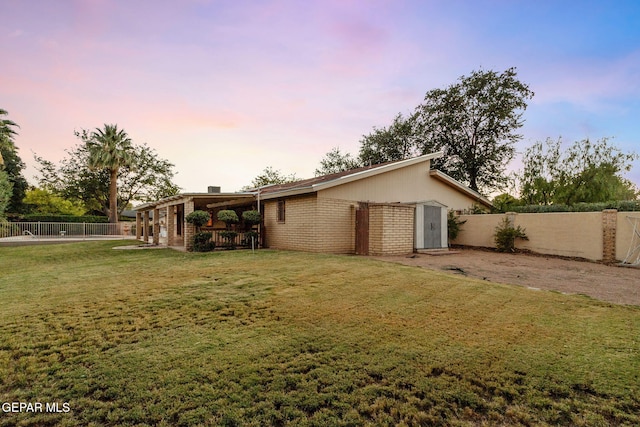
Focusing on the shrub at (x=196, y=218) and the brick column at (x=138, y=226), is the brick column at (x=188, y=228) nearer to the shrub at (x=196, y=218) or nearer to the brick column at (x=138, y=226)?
the shrub at (x=196, y=218)

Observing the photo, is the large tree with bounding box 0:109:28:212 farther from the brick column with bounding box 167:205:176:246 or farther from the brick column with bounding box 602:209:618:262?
the brick column with bounding box 602:209:618:262

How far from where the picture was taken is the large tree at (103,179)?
34.2 meters

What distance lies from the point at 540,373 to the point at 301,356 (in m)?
2.16

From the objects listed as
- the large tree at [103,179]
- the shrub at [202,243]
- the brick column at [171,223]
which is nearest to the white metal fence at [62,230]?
the large tree at [103,179]

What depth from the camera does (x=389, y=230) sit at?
11.2 metres

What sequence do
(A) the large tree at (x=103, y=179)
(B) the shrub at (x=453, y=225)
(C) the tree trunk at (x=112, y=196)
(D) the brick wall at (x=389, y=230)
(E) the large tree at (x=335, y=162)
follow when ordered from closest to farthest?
(D) the brick wall at (x=389, y=230) → (B) the shrub at (x=453, y=225) → (C) the tree trunk at (x=112, y=196) → (E) the large tree at (x=335, y=162) → (A) the large tree at (x=103, y=179)

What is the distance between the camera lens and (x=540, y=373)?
2646 mm

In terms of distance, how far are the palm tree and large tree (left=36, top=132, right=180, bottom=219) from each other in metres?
2.07

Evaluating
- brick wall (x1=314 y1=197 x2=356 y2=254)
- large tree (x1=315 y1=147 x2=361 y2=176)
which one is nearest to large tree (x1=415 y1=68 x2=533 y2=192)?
large tree (x1=315 y1=147 x2=361 y2=176)

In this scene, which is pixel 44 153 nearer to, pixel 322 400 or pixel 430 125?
pixel 430 125

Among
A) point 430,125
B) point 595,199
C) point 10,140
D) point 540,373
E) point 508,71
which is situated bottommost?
point 540,373

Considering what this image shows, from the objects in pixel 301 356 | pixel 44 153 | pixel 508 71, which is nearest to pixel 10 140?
pixel 44 153

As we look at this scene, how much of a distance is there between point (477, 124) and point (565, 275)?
2023cm

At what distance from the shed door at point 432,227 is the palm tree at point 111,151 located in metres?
31.3
